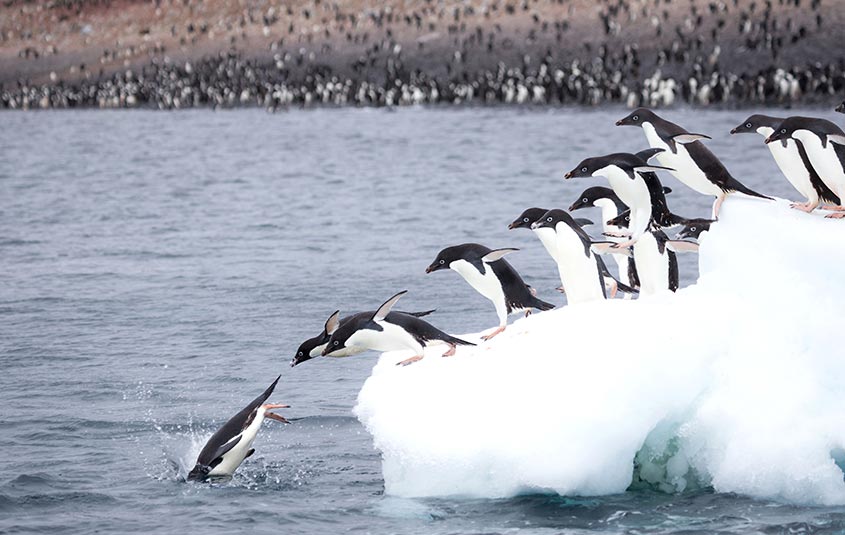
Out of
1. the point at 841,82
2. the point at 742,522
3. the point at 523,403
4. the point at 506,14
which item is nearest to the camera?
the point at 742,522

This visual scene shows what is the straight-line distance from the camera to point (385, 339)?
8.86 m

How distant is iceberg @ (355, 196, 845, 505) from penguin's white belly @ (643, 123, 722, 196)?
1004mm

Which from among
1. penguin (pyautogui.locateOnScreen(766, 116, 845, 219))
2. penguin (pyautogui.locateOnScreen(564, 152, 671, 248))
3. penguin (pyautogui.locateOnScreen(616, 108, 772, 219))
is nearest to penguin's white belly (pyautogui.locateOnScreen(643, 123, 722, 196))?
penguin (pyautogui.locateOnScreen(616, 108, 772, 219))

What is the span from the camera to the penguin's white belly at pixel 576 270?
9.15 m

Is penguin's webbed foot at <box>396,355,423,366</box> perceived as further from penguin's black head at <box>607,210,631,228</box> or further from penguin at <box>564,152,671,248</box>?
penguin's black head at <box>607,210,631,228</box>

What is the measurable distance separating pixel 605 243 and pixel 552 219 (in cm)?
52

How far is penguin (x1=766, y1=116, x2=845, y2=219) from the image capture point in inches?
348

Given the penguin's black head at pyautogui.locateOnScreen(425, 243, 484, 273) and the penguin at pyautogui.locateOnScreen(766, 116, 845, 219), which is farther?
the penguin's black head at pyautogui.locateOnScreen(425, 243, 484, 273)

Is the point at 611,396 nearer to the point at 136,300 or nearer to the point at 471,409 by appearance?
the point at 471,409

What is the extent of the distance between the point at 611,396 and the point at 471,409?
0.85m

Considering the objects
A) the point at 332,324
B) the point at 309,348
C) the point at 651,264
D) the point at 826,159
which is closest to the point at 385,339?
the point at 332,324

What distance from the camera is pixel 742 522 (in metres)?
7.48

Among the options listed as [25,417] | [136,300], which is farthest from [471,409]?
[136,300]

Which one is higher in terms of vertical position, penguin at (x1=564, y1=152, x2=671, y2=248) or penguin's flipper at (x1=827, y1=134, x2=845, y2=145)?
penguin's flipper at (x1=827, y1=134, x2=845, y2=145)
